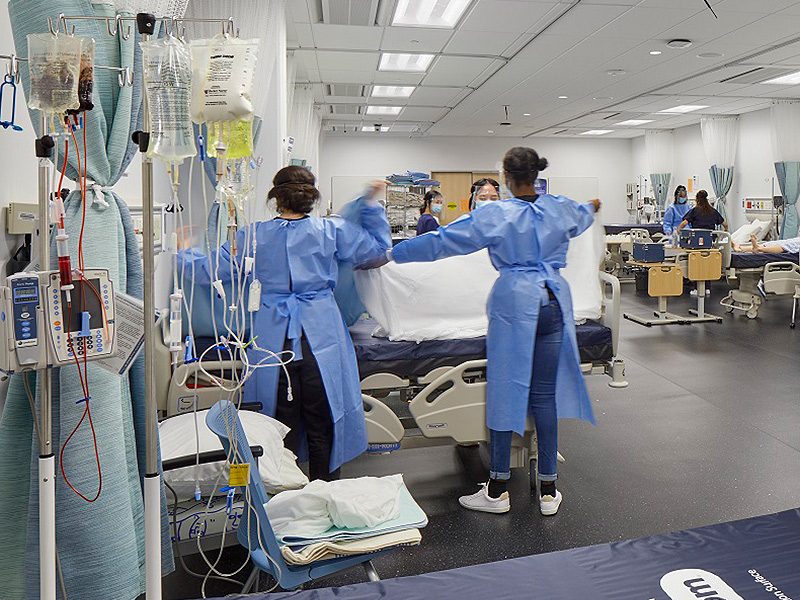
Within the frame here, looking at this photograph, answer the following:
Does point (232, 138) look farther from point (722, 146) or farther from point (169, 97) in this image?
point (722, 146)

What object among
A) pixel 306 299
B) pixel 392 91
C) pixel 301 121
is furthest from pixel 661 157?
pixel 306 299

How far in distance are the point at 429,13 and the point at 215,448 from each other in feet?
12.8

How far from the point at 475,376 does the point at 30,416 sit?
2096 millimetres

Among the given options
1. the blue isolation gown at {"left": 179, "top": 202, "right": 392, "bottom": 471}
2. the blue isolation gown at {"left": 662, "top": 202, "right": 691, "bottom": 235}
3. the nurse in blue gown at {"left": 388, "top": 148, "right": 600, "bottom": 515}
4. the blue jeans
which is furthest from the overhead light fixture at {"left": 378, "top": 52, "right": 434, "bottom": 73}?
the blue isolation gown at {"left": 662, "top": 202, "right": 691, "bottom": 235}

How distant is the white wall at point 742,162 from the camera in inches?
407

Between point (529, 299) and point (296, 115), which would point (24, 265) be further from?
point (296, 115)

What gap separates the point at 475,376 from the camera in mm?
3193

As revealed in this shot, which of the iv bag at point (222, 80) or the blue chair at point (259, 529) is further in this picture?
the blue chair at point (259, 529)

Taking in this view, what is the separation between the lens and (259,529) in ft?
5.60

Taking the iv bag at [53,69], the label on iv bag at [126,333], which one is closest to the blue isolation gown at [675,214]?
the label on iv bag at [126,333]

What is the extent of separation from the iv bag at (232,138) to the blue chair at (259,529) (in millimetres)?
613

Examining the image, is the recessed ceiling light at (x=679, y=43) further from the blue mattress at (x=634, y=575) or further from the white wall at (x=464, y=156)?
the white wall at (x=464, y=156)

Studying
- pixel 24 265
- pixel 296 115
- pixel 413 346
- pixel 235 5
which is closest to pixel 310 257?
pixel 413 346

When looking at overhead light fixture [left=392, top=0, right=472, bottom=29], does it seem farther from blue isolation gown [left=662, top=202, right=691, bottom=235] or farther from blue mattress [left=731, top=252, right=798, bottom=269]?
blue isolation gown [left=662, top=202, right=691, bottom=235]
